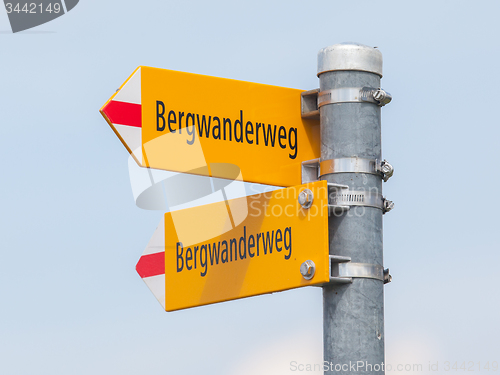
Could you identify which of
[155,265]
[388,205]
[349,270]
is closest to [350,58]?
[388,205]

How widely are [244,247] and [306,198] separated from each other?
23.7 inches

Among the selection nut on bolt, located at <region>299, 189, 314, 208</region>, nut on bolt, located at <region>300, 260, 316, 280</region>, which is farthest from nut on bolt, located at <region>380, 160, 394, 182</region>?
nut on bolt, located at <region>300, 260, 316, 280</region>

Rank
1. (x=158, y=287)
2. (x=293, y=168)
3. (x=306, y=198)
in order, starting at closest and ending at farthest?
(x=306, y=198)
(x=293, y=168)
(x=158, y=287)

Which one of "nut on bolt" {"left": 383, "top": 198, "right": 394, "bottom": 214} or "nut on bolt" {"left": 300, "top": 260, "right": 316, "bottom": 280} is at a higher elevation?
"nut on bolt" {"left": 383, "top": 198, "right": 394, "bottom": 214}

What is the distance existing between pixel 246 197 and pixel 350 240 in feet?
2.15

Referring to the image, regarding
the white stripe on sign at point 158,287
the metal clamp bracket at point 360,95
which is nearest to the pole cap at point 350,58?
the metal clamp bracket at point 360,95

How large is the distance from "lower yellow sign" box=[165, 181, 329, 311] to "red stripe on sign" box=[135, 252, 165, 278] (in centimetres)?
6

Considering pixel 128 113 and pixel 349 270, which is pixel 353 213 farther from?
pixel 128 113

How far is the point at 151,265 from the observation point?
5.79m

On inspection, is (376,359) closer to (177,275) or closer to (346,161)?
(346,161)

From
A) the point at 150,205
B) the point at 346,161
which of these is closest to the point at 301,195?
the point at 346,161

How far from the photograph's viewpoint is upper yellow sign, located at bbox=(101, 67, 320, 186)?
4715 mm

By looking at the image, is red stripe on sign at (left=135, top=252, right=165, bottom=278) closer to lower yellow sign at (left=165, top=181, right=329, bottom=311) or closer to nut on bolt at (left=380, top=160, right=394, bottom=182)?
lower yellow sign at (left=165, top=181, right=329, bottom=311)

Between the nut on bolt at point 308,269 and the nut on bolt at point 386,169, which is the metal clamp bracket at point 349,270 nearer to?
the nut on bolt at point 308,269
